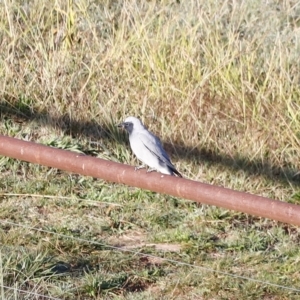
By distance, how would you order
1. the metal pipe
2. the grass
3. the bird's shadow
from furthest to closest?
1. the bird's shadow
2. the grass
3. the metal pipe

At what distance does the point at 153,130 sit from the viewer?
5664 mm

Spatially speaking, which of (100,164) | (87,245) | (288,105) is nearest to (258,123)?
(288,105)

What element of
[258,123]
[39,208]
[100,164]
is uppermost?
[100,164]

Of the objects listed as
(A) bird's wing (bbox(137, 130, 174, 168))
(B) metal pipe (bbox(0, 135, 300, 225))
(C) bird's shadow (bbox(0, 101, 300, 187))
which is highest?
(B) metal pipe (bbox(0, 135, 300, 225))

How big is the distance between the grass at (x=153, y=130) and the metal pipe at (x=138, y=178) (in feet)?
5.12

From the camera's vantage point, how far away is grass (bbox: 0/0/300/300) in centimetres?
439

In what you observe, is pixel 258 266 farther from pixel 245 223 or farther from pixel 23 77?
pixel 23 77

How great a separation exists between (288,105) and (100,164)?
3236 millimetres

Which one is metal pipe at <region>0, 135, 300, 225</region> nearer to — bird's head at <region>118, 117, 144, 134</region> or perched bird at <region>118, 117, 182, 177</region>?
perched bird at <region>118, 117, 182, 177</region>

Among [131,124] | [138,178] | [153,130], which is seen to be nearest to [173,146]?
[153,130]

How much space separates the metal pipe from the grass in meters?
1.56

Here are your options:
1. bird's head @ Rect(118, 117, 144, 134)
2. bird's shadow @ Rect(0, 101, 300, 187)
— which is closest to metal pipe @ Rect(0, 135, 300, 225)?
bird's head @ Rect(118, 117, 144, 134)

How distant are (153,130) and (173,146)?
8.2 inches

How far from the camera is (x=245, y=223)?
507cm
